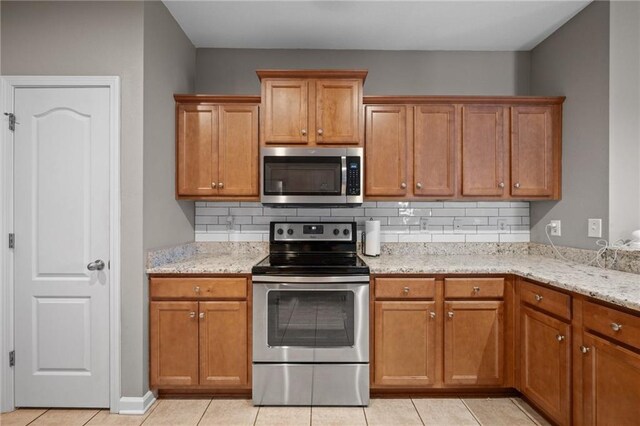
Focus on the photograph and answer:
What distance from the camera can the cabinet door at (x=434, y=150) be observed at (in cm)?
287

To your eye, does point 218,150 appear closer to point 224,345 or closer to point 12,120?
point 12,120

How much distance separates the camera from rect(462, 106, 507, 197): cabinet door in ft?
9.42

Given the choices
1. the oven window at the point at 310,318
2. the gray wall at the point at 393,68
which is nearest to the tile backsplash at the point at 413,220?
the oven window at the point at 310,318


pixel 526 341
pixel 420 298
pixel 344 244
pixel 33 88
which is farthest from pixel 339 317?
pixel 33 88

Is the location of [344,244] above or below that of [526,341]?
above

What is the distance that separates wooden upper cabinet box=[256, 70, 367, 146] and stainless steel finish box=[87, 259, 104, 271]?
137 cm

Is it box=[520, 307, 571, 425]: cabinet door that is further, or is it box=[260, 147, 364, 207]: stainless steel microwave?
box=[260, 147, 364, 207]: stainless steel microwave

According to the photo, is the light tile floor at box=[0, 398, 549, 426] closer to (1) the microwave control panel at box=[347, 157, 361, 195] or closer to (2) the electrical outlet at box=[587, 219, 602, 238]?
(2) the electrical outlet at box=[587, 219, 602, 238]

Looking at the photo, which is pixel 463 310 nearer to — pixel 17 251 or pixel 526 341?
pixel 526 341

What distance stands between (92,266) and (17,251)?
1.71ft

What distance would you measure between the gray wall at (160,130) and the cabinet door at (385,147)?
1.52 meters

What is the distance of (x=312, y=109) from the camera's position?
2771 mm

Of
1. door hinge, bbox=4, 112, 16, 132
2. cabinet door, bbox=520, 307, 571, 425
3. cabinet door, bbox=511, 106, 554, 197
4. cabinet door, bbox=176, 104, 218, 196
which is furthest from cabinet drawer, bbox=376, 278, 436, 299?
door hinge, bbox=4, 112, 16, 132

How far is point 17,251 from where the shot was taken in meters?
2.36
